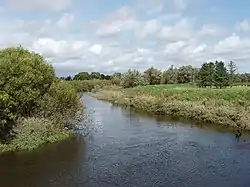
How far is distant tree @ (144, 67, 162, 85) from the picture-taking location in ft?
376

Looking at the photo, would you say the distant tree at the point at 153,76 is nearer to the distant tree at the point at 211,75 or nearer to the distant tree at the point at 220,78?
the distant tree at the point at 211,75

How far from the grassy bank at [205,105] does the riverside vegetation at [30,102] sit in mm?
19698

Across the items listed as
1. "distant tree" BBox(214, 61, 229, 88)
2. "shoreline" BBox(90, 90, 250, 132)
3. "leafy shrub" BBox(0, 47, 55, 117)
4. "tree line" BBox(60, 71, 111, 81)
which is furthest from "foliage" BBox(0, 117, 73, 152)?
"tree line" BBox(60, 71, 111, 81)

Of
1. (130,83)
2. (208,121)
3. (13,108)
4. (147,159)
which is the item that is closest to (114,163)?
(147,159)

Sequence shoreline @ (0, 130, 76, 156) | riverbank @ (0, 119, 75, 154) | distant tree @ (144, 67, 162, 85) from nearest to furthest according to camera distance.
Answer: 1. shoreline @ (0, 130, 76, 156)
2. riverbank @ (0, 119, 75, 154)
3. distant tree @ (144, 67, 162, 85)

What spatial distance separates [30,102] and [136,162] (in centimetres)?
1290

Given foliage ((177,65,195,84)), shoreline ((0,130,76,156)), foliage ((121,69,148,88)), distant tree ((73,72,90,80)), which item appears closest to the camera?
shoreline ((0,130,76,156))

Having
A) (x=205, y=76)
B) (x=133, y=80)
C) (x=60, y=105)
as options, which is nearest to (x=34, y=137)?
(x=60, y=105)

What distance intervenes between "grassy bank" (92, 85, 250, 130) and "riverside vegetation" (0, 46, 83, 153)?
64.6 ft

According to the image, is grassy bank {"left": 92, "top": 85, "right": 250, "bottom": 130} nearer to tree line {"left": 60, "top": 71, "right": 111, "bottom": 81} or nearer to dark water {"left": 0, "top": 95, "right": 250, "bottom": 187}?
dark water {"left": 0, "top": 95, "right": 250, "bottom": 187}

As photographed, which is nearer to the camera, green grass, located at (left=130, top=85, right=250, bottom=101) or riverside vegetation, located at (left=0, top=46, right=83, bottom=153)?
riverside vegetation, located at (left=0, top=46, right=83, bottom=153)

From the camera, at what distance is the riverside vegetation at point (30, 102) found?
3191 centimetres

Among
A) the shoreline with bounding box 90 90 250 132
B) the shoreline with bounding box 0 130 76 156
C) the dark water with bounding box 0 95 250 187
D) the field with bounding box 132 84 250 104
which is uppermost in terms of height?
the field with bounding box 132 84 250 104

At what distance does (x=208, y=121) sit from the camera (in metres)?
49.4
